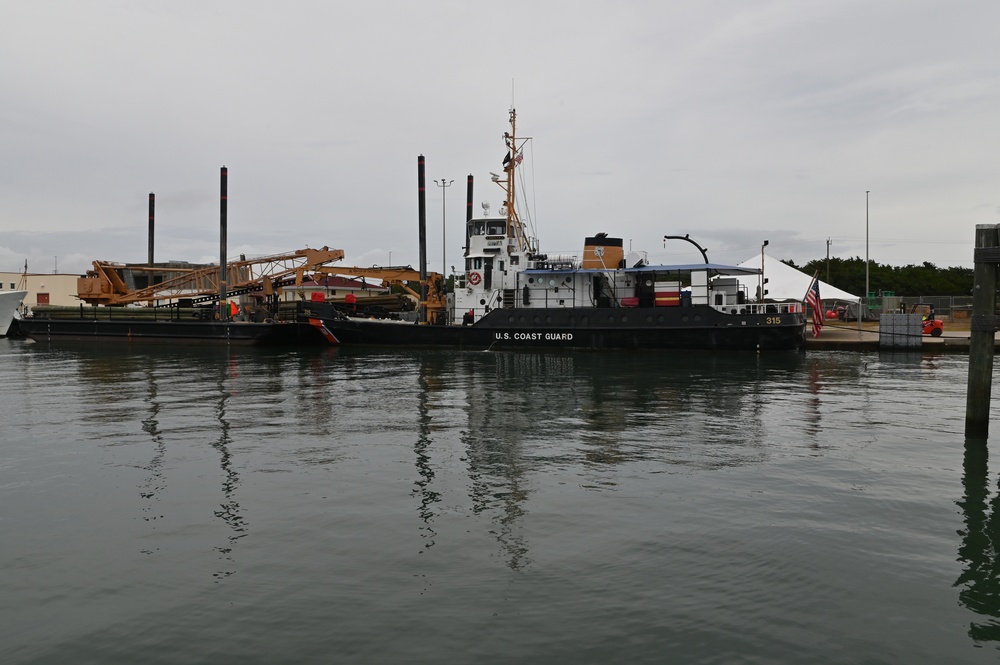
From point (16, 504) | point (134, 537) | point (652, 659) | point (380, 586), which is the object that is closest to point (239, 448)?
point (16, 504)

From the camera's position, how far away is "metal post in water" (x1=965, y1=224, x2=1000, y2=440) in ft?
37.7

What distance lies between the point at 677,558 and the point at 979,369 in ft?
26.8

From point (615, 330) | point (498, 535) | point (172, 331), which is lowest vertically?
point (498, 535)

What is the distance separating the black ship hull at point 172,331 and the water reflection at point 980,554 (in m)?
35.7

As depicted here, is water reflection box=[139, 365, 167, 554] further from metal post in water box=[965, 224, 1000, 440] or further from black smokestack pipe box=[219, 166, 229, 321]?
black smokestack pipe box=[219, 166, 229, 321]

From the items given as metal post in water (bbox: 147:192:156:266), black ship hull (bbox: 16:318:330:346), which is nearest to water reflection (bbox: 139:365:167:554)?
black ship hull (bbox: 16:318:330:346)

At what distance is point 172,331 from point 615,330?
88.9 feet

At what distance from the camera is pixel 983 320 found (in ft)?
37.5

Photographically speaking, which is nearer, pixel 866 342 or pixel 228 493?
pixel 228 493

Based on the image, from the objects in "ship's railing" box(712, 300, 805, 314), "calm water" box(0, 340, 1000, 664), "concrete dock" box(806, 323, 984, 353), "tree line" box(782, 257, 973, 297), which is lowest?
"calm water" box(0, 340, 1000, 664)

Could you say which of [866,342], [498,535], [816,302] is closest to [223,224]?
[816,302]

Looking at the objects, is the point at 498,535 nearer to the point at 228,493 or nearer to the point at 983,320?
the point at 228,493

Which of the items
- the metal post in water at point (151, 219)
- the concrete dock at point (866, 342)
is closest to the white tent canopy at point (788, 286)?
the concrete dock at point (866, 342)

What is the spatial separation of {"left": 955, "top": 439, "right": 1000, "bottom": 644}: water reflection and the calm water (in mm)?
39
